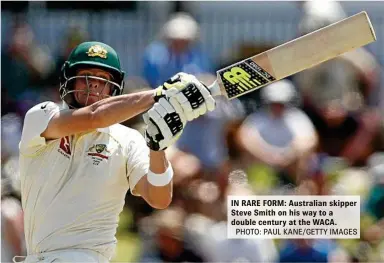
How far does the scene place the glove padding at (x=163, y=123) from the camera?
3.17 meters

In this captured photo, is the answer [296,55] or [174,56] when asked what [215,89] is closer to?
[296,55]

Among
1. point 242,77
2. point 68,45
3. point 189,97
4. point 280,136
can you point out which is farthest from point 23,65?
point 189,97

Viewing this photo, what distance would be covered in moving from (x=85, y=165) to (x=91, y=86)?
0.34 meters

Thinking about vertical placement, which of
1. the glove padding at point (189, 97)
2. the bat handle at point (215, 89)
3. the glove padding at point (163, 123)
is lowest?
the glove padding at point (163, 123)

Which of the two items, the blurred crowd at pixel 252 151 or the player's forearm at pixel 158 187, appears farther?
the blurred crowd at pixel 252 151

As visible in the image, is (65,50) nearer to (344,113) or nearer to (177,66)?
(177,66)

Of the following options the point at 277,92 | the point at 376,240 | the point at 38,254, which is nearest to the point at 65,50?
the point at 277,92

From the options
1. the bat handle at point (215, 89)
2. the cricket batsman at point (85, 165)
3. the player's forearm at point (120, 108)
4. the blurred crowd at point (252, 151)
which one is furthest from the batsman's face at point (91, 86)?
the blurred crowd at point (252, 151)

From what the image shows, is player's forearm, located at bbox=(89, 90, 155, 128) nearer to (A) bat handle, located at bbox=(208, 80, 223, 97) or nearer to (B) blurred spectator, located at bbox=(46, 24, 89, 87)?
(A) bat handle, located at bbox=(208, 80, 223, 97)

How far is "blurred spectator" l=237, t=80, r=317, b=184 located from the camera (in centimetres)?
581

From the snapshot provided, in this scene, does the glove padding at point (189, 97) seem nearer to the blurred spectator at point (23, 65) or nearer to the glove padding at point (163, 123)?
the glove padding at point (163, 123)

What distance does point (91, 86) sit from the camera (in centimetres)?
358

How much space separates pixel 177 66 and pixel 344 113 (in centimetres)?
121

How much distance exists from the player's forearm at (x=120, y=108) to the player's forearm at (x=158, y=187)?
18cm
